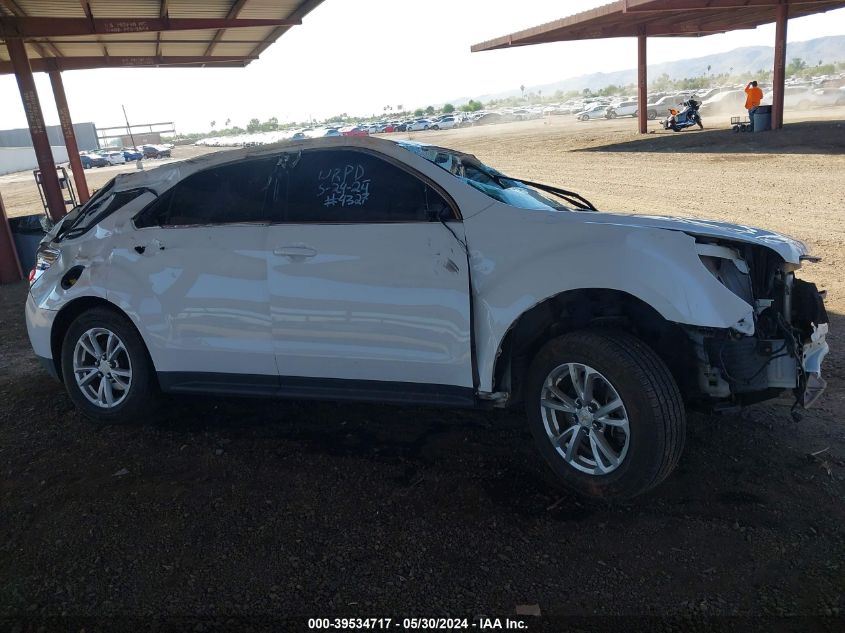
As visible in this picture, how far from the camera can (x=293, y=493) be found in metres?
3.76

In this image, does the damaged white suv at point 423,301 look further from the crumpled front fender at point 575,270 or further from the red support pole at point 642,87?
the red support pole at point 642,87

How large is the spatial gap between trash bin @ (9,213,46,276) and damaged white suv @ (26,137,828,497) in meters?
6.51

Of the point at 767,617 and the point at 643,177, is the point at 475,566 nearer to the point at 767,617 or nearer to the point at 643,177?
the point at 767,617

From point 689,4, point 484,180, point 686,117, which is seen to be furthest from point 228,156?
point 686,117

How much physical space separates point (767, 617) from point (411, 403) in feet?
6.53

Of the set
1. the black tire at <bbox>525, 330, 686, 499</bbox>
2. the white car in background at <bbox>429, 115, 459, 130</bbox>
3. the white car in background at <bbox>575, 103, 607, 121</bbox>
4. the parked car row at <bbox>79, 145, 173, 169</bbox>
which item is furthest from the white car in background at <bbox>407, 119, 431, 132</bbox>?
the black tire at <bbox>525, 330, 686, 499</bbox>

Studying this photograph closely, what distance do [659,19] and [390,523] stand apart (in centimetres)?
2964

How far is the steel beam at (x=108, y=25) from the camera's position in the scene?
36.6 ft

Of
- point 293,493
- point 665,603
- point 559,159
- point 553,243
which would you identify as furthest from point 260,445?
point 559,159

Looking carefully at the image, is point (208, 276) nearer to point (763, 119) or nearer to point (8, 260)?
point (8, 260)

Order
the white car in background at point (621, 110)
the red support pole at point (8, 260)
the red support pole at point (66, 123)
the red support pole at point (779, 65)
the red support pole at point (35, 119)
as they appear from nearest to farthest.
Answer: the red support pole at point (8, 260), the red support pole at point (35, 119), the red support pole at point (66, 123), the red support pole at point (779, 65), the white car in background at point (621, 110)

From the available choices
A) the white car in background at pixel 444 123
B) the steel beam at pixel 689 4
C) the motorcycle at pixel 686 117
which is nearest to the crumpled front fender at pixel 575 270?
the steel beam at pixel 689 4

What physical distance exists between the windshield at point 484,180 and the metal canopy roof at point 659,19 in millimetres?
20569

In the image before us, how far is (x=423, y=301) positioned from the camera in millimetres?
3721
